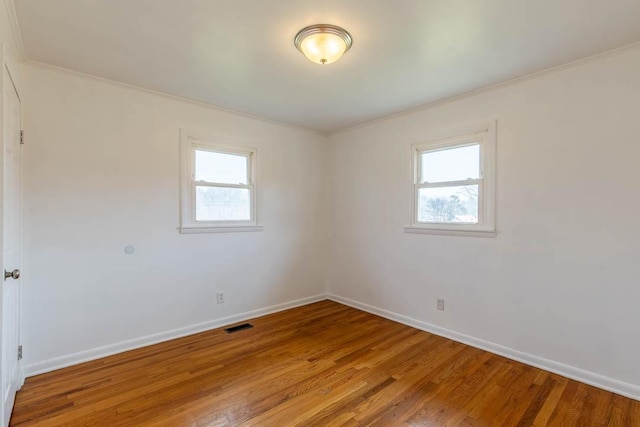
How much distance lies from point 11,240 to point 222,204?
1.87m

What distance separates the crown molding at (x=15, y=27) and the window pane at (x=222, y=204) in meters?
1.70

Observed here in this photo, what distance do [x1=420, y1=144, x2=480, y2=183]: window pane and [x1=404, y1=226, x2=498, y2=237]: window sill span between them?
0.55m

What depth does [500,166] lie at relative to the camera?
9.60ft

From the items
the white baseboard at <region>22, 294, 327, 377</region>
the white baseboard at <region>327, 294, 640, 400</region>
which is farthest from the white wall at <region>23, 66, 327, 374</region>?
the white baseboard at <region>327, 294, 640, 400</region>

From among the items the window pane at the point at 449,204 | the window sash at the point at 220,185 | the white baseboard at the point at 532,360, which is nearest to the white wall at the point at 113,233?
the window sash at the point at 220,185

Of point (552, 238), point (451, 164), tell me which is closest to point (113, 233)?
point (451, 164)

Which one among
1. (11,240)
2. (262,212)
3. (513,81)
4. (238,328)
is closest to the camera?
(11,240)

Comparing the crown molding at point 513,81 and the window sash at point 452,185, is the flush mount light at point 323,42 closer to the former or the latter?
the crown molding at point 513,81

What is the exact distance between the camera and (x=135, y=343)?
3014 millimetres

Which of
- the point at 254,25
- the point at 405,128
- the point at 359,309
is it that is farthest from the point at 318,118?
the point at 359,309

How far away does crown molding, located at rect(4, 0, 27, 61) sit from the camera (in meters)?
1.84

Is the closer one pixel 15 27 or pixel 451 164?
pixel 15 27

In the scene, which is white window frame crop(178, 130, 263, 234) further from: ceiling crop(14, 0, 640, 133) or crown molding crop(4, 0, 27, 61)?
crown molding crop(4, 0, 27, 61)

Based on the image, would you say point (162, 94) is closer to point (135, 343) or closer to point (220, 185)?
point (220, 185)
